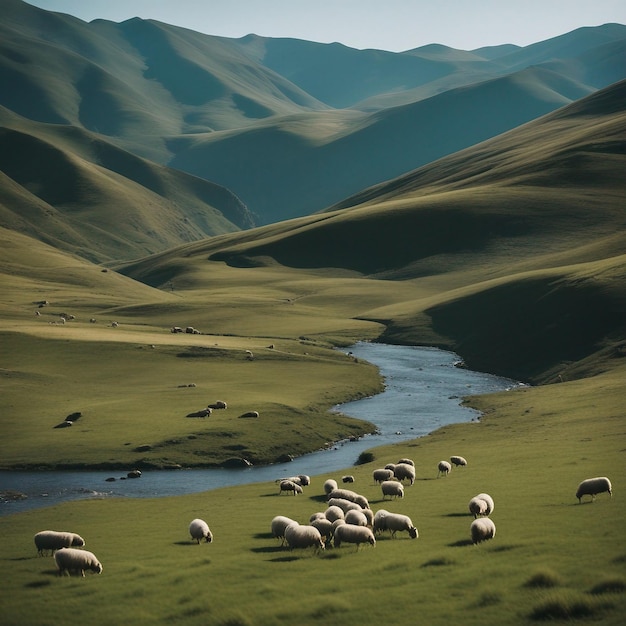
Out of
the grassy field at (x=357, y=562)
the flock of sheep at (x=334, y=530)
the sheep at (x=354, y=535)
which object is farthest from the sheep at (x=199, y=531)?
the sheep at (x=354, y=535)

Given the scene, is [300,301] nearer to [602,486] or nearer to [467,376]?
[467,376]

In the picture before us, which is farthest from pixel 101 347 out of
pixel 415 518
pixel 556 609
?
pixel 556 609

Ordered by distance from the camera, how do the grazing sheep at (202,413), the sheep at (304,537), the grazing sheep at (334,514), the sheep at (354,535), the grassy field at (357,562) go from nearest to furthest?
the grassy field at (357,562) < the sheep at (354,535) < the sheep at (304,537) < the grazing sheep at (334,514) < the grazing sheep at (202,413)

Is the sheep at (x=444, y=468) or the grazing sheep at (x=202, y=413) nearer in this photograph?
the sheep at (x=444, y=468)

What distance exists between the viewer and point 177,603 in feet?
85.0

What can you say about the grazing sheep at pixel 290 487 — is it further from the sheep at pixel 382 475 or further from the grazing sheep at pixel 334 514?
the grazing sheep at pixel 334 514

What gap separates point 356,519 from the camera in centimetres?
3469

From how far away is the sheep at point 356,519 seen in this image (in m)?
34.6

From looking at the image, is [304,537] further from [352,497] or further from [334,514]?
[352,497]

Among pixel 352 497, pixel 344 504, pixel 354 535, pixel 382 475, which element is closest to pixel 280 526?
pixel 354 535

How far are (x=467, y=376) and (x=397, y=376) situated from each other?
9.05m

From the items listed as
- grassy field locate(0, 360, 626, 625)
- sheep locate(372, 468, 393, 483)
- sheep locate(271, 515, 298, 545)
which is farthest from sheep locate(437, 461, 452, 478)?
sheep locate(271, 515, 298, 545)

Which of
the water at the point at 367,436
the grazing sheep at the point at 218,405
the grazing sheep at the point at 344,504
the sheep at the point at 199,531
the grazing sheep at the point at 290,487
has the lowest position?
the water at the point at 367,436

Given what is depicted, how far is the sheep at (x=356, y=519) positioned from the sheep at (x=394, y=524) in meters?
0.56
